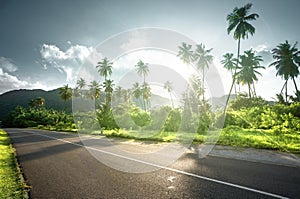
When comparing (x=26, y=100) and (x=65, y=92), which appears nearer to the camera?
(x=65, y=92)

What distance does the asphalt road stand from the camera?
4891mm

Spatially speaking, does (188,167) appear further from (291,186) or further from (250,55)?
(250,55)

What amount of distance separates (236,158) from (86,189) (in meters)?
6.74

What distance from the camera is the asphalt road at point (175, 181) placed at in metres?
4.89

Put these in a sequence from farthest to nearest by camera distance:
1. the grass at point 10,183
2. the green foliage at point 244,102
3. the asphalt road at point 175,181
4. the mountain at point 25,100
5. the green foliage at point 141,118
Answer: the mountain at point 25,100
the green foliage at point 244,102
the green foliage at point 141,118
the grass at point 10,183
the asphalt road at point 175,181

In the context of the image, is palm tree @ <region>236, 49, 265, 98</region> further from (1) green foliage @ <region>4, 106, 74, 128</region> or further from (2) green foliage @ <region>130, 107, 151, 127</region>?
(1) green foliage @ <region>4, 106, 74, 128</region>

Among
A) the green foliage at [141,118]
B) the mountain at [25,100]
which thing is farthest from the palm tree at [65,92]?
the mountain at [25,100]

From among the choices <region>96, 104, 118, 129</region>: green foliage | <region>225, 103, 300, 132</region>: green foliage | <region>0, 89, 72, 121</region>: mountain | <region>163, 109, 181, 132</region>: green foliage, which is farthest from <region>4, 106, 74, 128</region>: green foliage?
<region>225, 103, 300, 132</region>: green foliage

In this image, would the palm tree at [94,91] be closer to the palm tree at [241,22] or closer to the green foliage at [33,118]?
the green foliage at [33,118]

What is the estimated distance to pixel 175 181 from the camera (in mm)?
5801

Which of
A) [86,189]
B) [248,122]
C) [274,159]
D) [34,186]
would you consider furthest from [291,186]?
[248,122]

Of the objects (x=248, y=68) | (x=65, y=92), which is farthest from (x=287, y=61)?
(x=65, y=92)

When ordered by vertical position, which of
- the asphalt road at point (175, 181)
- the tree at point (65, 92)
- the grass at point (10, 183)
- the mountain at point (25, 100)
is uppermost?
the mountain at point (25, 100)

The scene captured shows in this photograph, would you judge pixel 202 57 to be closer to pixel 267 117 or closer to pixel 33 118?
pixel 267 117
